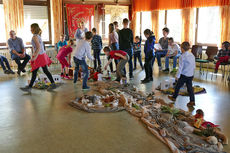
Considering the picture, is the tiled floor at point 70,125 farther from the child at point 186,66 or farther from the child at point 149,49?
the child at point 149,49

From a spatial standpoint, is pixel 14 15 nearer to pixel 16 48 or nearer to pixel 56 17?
pixel 56 17

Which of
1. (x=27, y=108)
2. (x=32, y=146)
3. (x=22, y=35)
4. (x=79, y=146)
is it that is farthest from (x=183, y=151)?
(x=22, y=35)

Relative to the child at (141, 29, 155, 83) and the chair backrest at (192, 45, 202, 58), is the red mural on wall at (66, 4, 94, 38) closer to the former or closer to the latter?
the chair backrest at (192, 45, 202, 58)

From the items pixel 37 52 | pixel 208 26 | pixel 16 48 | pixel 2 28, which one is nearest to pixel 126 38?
pixel 37 52

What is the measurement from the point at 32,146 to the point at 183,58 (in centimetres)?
296

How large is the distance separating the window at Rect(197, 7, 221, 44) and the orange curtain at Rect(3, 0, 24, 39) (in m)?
6.98

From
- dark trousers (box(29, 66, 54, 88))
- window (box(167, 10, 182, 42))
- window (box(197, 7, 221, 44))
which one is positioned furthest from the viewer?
window (box(167, 10, 182, 42))

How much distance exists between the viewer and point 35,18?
9.66 meters

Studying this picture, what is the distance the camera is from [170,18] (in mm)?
10133

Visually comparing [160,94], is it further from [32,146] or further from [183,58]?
[32,146]

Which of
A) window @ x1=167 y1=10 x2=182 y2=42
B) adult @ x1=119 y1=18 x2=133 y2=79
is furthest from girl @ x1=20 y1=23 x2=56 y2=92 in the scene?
window @ x1=167 y1=10 x2=182 y2=42

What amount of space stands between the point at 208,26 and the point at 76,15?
5.57 m

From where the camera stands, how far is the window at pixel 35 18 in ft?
30.9

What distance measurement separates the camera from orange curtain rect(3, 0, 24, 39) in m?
8.61
